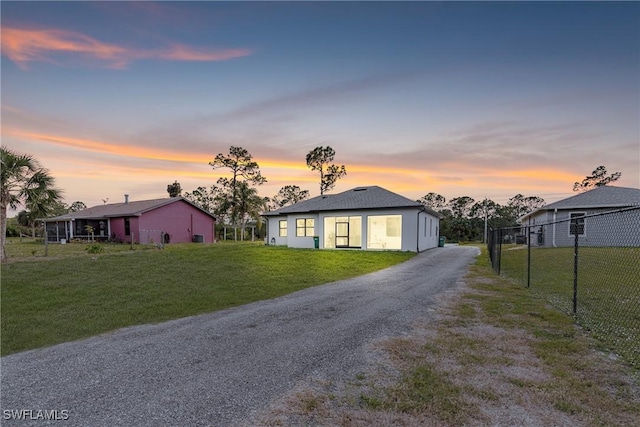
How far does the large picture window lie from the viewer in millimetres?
21886

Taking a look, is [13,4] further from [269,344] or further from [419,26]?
[419,26]

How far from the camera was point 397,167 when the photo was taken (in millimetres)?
23281

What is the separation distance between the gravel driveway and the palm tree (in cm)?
1181

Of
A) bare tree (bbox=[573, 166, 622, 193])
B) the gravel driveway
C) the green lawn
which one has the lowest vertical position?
the green lawn

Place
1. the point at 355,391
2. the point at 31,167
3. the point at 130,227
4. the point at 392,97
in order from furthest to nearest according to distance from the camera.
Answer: the point at 130,227, the point at 392,97, the point at 31,167, the point at 355,391

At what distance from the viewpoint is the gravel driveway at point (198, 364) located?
2764 millimetres

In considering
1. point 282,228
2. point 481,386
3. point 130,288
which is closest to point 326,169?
point 282,228

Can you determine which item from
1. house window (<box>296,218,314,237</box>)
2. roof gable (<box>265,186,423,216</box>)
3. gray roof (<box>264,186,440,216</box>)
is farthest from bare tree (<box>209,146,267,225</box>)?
house window (<box>296,218,314,237</box>)

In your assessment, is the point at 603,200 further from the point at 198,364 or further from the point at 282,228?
the point at 198,364

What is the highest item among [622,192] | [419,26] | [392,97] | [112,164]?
[419,26]

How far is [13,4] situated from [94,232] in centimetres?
2526

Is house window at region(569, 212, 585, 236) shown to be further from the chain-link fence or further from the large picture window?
the large picture window

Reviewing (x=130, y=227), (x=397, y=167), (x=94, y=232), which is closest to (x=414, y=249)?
(x=397, y=167)

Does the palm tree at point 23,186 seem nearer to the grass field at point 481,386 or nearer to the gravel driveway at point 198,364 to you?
the gravel driveway at point 198,364
